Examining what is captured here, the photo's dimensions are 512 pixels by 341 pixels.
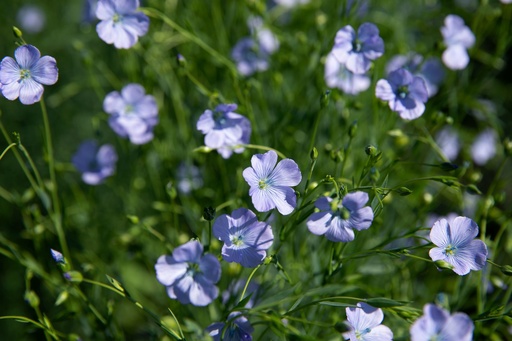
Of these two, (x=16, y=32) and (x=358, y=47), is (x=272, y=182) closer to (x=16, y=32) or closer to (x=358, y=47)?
(x=358, y=47)

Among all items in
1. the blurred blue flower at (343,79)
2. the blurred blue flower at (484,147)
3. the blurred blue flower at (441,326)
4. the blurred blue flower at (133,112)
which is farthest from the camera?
the blurred blue flower at (484,147)

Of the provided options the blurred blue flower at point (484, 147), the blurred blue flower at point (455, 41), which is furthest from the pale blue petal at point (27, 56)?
the blurred blue flower at point (484, 147)

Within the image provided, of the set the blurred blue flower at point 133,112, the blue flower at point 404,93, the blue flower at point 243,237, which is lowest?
the blurred blue flower at point 133,112

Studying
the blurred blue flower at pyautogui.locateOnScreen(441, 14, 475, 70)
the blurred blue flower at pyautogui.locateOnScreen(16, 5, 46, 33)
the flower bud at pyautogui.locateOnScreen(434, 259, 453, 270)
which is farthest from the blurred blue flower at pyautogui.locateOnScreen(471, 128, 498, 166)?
the blurred blue flower at pyautogui.locateOnScreen(16, 5, 46, 33)

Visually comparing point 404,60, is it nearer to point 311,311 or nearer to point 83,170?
point 311,311

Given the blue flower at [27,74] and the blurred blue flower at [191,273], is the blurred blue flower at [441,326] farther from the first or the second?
the blue flower at [27,74]

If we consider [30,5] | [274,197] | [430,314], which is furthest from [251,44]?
[30,5]
